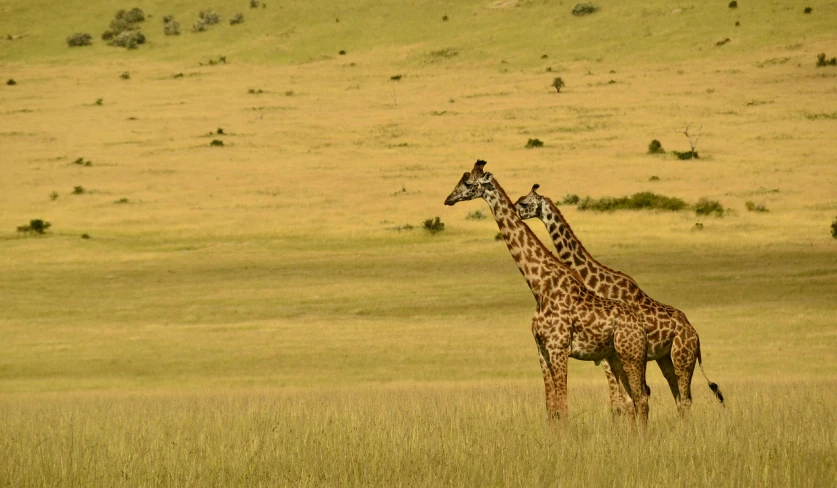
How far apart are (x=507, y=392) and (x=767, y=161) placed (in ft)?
153

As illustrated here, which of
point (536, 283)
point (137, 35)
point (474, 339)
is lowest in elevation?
point (474, 339)

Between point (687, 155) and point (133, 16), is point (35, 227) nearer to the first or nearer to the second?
point (687, 155)

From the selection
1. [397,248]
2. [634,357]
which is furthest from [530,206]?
[397,248]

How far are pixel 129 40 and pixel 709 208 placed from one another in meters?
92.2

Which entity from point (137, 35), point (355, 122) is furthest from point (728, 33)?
point (137, 35)

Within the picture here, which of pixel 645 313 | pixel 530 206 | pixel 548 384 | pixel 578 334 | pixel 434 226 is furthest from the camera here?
pixel 434 226

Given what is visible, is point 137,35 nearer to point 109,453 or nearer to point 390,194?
point 390,194

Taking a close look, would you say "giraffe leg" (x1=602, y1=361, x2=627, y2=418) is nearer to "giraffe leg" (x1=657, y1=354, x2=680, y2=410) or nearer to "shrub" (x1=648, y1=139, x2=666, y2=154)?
"giraffe leg" (x1=657, y1=354, x2=680, y2=410)

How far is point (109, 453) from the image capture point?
12.3 meters

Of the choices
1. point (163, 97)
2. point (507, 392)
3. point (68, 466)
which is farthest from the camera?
point (163, 97)

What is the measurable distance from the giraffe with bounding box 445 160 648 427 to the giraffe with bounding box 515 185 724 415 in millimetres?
352

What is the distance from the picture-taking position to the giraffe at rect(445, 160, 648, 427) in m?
13.0

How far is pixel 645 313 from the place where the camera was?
44.1 ft

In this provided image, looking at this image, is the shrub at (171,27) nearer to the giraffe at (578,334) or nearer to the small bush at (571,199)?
the small bush at (571,199)
